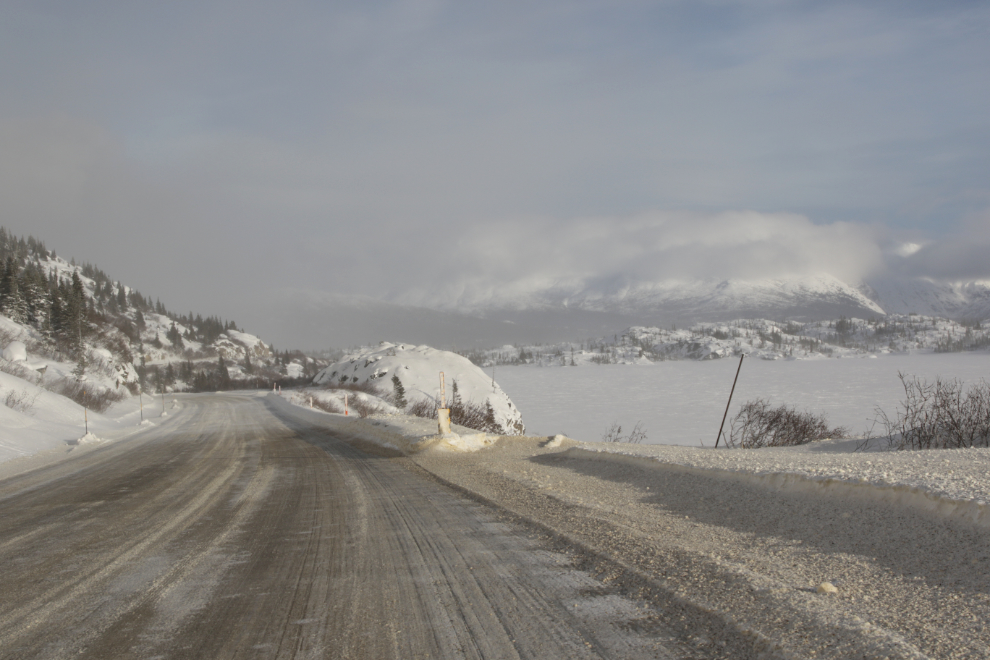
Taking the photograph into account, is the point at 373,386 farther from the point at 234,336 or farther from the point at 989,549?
the point at 234,336

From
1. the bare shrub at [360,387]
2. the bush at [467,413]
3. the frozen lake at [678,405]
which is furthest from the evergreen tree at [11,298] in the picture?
the frozen lake at [678,405]

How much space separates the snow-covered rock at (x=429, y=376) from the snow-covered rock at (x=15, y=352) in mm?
20888

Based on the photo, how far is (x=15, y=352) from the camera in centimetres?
3591

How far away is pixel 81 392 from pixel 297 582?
37389 mm

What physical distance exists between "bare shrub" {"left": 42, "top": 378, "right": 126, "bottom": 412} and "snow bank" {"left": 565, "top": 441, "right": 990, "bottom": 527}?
3421cm

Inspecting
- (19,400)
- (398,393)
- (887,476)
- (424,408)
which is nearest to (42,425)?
(19,400)

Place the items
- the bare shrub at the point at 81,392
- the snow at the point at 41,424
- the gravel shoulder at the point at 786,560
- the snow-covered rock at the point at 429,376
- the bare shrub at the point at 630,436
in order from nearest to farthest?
the gravel shoulder at the point at 786,560 → the snow at the point at 41,424 → the bare shrub at the point at 630,436 → the bare shrub at the point at 81,392 → the snow-covered rock at the point at 429,376

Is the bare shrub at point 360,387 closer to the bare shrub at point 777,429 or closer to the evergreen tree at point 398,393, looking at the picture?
the evergreen tree at point 398,393

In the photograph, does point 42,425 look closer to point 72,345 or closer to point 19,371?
point 19,371

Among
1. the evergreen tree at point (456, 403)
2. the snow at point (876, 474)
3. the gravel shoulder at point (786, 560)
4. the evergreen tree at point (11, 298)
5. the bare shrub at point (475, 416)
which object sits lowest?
the bare shrub at point (475, 416)

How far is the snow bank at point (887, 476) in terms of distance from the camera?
4812 mm

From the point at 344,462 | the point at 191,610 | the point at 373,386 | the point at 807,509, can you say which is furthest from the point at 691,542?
the point at 373,386

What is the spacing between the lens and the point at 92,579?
481cm

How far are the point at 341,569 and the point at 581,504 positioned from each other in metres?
3.11
